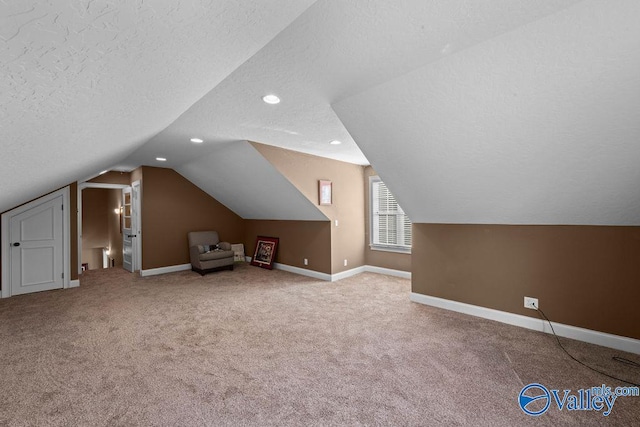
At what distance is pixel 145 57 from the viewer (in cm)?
114

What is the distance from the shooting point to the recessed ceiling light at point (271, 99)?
7.99ft

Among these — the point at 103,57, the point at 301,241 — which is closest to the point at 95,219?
the point at 301,241

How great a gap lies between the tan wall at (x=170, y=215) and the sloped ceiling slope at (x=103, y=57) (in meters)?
4.03

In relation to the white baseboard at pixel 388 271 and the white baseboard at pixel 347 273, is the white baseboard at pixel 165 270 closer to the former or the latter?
the white baseboard at pixel 347 273

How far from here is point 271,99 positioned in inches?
98.3

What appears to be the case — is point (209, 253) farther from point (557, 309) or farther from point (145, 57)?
point (557, 309)

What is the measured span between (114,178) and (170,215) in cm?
166

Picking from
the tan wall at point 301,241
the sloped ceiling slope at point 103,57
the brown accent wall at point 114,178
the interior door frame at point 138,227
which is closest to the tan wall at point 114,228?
the brown accent wall at point 114,178

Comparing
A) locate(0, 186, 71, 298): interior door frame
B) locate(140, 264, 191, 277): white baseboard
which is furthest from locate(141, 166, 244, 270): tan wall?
locate(0, 186, 71, 298): interior door frame

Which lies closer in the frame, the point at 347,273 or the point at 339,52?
the point at 339,52

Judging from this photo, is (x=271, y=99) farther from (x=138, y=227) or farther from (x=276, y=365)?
(x=138, y=227)

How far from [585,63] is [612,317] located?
8.24ft

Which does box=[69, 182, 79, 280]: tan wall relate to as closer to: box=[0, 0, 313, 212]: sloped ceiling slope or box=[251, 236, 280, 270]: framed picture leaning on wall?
box=[251, 236, 280, 270]: framed picture leaning on wall

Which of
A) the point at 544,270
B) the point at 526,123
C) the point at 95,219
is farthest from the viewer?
the point at 95,219
